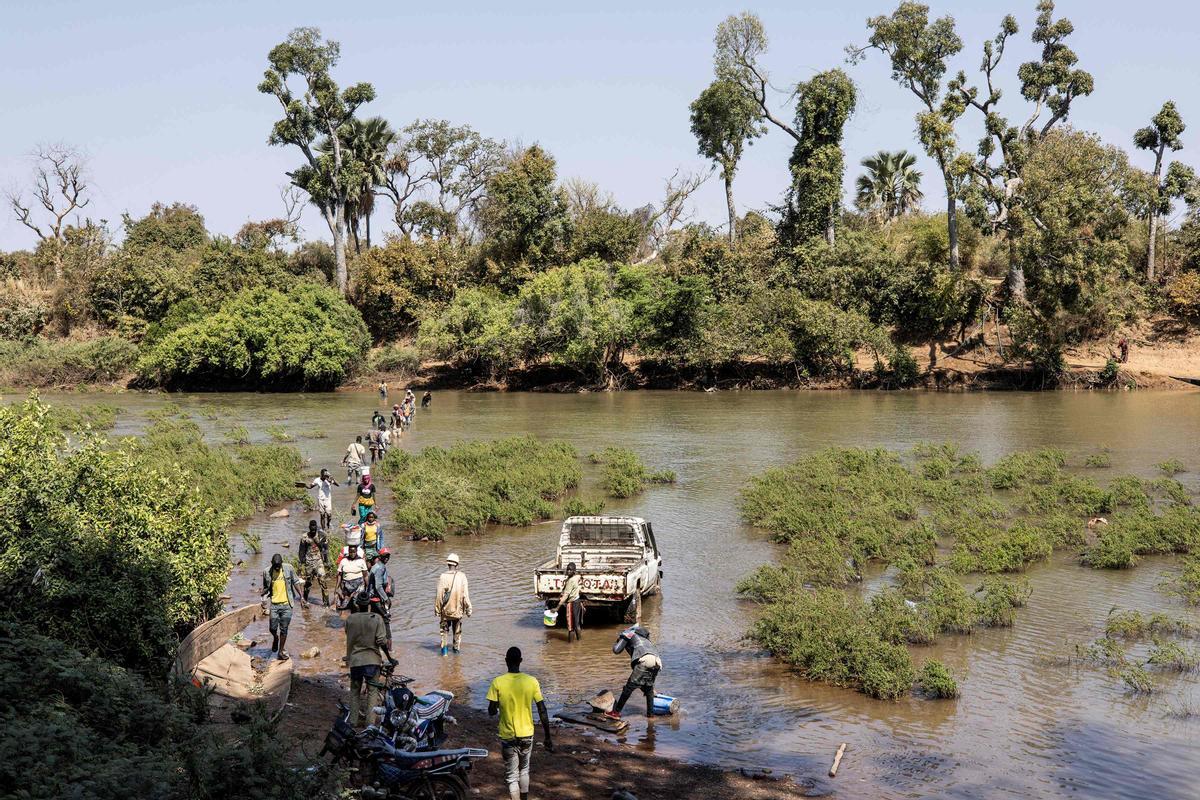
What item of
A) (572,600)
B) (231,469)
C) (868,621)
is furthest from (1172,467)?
(231,469)

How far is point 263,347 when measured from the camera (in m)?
64.0

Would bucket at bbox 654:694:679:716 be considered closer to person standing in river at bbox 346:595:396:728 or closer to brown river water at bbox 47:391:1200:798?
brown river water at bbox 47:391:1200:798

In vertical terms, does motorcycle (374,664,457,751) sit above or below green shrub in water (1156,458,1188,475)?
below

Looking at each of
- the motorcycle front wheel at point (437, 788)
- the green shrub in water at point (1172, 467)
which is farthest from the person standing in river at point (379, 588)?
Answer: the green shrub in water at point (1172, 467)

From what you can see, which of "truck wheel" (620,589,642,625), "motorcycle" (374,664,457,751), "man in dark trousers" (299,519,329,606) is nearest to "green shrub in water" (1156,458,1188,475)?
"truck wheel" (620,589,642,625)

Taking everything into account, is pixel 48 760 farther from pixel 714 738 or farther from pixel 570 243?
pixel 570 243

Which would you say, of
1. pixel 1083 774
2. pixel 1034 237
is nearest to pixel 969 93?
pixel 1034 237

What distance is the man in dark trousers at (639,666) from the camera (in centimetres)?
1184

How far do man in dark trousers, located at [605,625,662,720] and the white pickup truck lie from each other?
328 cm

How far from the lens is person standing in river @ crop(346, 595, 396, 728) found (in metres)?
10.6

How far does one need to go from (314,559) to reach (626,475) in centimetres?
1246

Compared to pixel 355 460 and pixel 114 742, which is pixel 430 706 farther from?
pixel 355 460

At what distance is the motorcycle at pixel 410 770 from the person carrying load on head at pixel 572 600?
6566 millimetres

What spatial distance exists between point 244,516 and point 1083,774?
19546 millimetres
